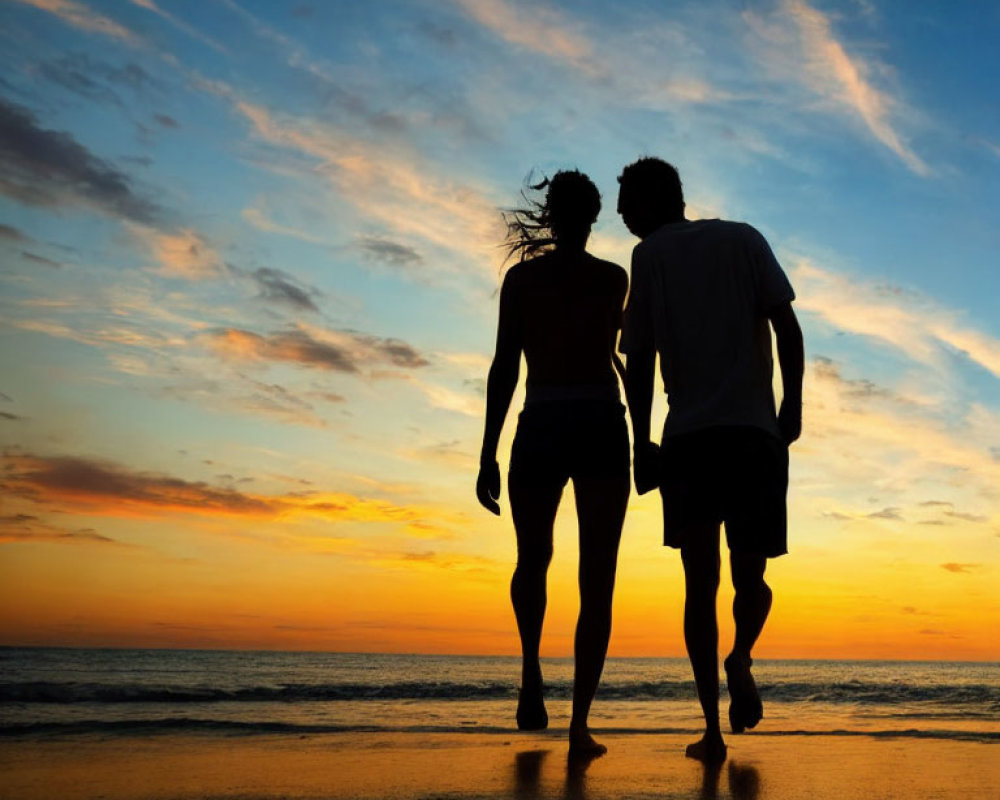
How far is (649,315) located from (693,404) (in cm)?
41

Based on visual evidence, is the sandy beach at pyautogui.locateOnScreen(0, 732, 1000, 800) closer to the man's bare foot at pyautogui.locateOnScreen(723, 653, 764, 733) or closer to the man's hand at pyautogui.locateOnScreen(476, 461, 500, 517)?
the man's bare foot at pyautogui.locateOnScreen(723, 653, 764, 733)

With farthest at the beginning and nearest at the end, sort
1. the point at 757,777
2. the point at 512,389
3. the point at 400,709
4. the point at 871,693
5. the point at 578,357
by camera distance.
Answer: the point at 871,693 < the point at 400,709 < the point at 512,389 < the point at 578,357 < the point at 757,777

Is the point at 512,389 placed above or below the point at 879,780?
above

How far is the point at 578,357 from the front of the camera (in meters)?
3.72

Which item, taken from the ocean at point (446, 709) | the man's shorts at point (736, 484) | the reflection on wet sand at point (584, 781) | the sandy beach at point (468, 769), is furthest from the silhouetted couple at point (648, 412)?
the ocean at point (446, 709)

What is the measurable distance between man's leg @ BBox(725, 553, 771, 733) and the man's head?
4.59ft

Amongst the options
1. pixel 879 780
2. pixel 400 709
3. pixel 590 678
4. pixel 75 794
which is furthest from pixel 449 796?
pixel 400 709

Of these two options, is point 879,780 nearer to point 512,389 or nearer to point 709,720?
point 709,720

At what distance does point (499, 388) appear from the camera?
404cm

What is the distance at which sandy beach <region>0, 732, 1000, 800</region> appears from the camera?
2.89m

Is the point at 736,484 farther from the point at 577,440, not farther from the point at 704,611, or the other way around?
the point at 577,440

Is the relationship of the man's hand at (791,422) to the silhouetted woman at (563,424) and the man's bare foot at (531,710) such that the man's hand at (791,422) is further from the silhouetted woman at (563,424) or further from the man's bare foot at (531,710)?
the man's bare foot at (531,710)

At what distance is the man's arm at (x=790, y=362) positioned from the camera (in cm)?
337

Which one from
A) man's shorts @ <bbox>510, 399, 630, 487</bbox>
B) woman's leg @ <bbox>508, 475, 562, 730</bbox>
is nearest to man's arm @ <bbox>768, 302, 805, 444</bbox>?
man's shorts @ <bbox>510, 399, 630, 487</bbox>
